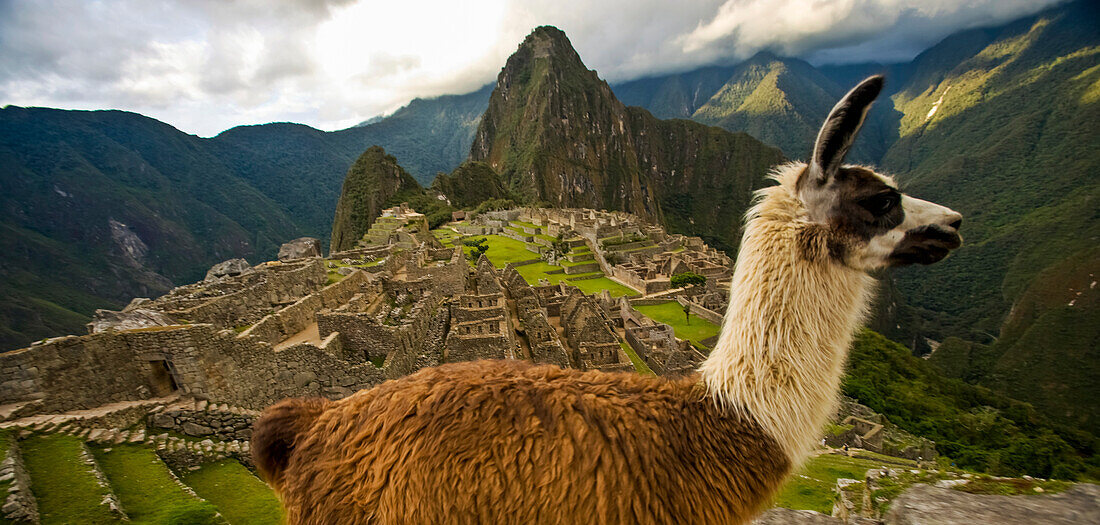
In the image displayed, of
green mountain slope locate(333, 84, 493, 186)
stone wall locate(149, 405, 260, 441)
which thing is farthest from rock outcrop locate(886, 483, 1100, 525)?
green mountain slope locate(333, 84, 493, 186)

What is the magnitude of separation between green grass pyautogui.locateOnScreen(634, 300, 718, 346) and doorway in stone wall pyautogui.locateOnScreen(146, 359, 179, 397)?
19.7 metres

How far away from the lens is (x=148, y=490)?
15.5 feet

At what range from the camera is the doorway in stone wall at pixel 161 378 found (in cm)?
662

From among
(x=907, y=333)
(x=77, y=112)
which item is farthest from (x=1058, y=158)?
(x=77, y=112)

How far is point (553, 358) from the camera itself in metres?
11.7

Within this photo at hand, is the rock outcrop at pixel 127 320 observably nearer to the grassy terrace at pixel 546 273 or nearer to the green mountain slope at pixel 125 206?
the grassy terrace at pixel 546 273

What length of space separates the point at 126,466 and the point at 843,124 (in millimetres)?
7959

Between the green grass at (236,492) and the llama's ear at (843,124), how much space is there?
5.98m

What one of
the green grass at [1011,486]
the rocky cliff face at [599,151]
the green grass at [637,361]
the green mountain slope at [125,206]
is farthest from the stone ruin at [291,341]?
the rocky cliff face at [599,151]

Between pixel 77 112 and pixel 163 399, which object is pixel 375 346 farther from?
pixel 77 112

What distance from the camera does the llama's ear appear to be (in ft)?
5.35

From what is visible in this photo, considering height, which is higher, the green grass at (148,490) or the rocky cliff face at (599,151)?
the rocky cliff face at (599,151)

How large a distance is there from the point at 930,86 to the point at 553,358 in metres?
269

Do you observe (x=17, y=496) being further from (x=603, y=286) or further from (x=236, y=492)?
(x=603, y=286)
